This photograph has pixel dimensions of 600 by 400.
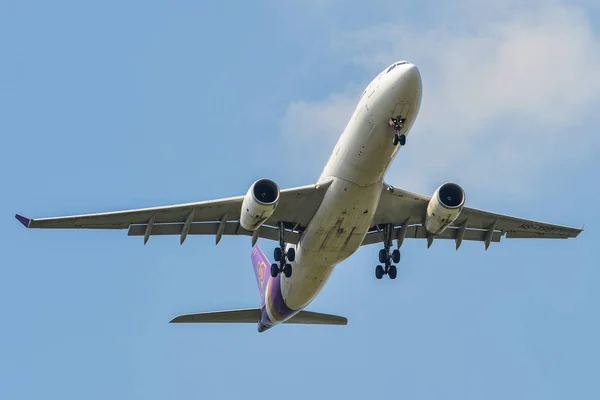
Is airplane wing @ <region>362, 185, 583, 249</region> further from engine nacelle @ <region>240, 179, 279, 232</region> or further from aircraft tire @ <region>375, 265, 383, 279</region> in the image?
engine nacelle @ <region>240, 179, 279, 232</region>

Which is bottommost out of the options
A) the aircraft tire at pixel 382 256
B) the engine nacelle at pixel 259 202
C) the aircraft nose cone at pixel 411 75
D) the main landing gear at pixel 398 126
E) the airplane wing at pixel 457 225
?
the aircraft tire at pixel 382 256

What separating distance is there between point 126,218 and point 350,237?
802cm

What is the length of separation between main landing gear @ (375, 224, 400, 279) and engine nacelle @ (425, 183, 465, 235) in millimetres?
3267

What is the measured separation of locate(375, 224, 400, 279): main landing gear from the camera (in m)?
39.2

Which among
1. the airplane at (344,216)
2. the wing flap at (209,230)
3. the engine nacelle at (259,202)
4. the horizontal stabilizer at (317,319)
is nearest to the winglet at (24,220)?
the airplane at (344,216)

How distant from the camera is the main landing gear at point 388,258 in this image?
129 feet

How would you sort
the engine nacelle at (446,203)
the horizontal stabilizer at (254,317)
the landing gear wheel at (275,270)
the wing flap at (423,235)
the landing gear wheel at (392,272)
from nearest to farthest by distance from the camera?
the engine nacelle at (446,203) → the landing gear wheel at (275,270) → the landing gear wheel at (392,272) → the wing flap at (423,235) → the horizontal stabilizer at (254,317)

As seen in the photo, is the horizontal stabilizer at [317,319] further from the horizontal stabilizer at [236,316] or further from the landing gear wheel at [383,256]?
the landing gear wheel at [383,256]

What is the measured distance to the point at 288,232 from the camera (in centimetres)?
3862

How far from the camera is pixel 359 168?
34.4 m

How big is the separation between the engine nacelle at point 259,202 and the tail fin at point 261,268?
9.29 m

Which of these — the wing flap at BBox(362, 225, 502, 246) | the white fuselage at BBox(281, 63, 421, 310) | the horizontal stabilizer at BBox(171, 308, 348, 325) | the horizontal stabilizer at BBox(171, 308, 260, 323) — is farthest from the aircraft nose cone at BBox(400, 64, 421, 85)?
the horizontal stabilizer at BBox(171, 308, 260, 323)

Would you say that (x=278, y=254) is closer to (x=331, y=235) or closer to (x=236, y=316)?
(x=331, y=235)

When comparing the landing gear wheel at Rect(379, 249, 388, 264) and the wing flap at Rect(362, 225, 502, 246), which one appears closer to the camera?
the landing gear wheel at Rect(379, 249, 388, 264)
